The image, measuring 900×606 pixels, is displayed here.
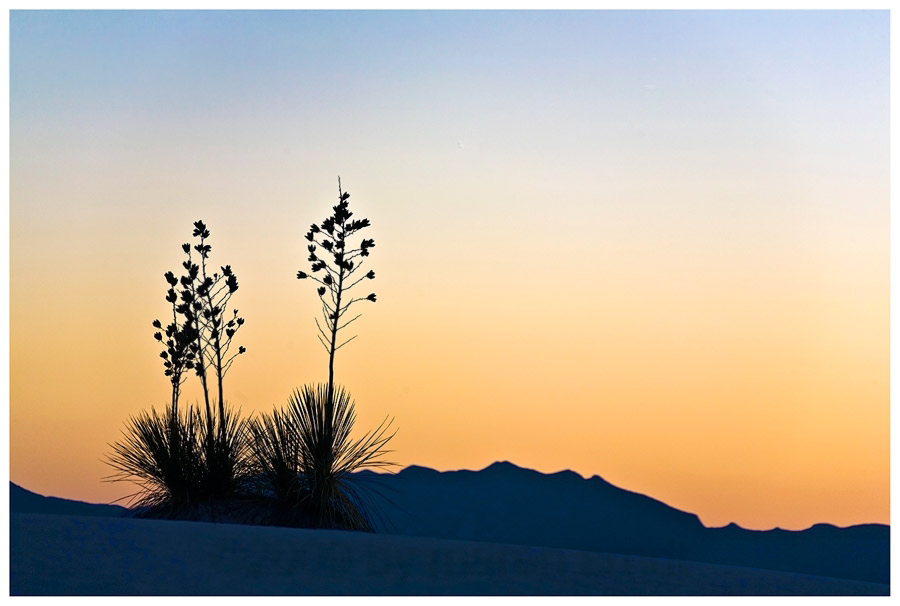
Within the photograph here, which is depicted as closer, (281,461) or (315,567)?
(315,567)

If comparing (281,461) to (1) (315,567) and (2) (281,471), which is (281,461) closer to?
(2) (281,471)

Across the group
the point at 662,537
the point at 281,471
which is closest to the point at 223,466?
the point at 281,471

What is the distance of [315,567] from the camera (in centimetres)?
765

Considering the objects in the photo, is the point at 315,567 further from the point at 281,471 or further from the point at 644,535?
the point at 644,535

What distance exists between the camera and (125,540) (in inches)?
314

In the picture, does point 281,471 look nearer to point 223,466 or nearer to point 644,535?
point 223,466

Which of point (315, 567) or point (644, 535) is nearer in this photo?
point (315, 567)

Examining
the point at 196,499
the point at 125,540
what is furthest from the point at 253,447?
the point at 125,540

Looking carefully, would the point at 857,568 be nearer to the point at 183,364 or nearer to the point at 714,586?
the point at 714,586

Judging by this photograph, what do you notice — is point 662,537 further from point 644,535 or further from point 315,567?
point 315,567

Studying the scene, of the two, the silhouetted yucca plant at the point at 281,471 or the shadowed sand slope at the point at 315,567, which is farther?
the silhouetted yucca plant at the point at 281,471

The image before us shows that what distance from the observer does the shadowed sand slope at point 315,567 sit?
6.98 meters

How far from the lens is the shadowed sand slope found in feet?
22.9

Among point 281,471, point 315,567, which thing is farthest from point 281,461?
point 315,567
